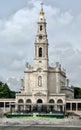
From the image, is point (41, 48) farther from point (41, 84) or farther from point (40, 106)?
point (40, 106)

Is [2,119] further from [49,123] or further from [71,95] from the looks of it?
[71,95]

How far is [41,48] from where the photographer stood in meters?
132

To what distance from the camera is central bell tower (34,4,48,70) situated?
130 m

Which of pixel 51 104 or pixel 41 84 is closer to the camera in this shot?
pixel 51 104

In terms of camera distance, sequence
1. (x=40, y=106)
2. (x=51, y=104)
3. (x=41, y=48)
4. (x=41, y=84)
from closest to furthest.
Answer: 1. (x=51, y=104)
2. (x=40, y=106)
3. (x=41, y=84)
4. (x=41, y=48)

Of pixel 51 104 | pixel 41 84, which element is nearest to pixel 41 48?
pixel 41 84

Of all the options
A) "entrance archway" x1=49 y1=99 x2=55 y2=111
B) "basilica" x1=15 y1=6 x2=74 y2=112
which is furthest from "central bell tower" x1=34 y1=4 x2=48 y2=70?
"entrance archway" x1=49 y1=99 x2=55 y2=111

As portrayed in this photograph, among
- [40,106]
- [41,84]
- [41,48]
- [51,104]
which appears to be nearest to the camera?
[51,104]

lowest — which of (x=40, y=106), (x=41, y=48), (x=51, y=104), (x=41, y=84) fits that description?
(x=40, y=106)

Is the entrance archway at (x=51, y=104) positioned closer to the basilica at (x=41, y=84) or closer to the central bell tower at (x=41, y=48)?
the basilica at (x=41, y=84)

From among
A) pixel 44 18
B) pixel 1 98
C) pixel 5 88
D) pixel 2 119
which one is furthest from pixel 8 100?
pixel 2 119

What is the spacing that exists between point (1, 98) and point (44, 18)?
23.2 metres

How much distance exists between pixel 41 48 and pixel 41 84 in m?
9.31

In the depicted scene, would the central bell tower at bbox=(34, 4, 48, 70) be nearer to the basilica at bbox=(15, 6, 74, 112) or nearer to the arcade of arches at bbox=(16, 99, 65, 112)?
the basilica at bbox=(15, 6, 74, 112)
